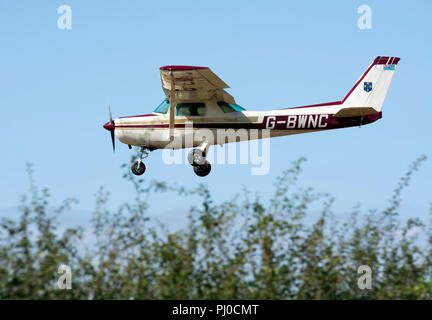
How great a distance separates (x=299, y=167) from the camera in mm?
12445

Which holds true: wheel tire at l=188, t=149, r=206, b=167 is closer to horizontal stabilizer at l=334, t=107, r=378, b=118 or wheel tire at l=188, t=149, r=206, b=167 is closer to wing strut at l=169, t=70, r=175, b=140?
wing strut at l=169, t=70, r=175, b=140

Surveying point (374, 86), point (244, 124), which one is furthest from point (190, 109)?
point (374, 86)

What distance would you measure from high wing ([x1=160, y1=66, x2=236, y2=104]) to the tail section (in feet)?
13.1

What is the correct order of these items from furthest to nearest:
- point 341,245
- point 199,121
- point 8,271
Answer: point 199,121
point 341,245
point 8,271

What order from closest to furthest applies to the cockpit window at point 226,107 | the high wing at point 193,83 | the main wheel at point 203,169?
the high wing at point 193,83 → the cockpit window at point 226,107 → the main wheel at point 203,169

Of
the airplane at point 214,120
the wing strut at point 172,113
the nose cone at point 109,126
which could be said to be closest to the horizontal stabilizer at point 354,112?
the airplane at point 214,120

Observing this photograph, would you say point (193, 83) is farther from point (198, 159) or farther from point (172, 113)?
point (198, 159)

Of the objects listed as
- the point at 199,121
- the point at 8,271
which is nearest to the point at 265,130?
the point at 199,121

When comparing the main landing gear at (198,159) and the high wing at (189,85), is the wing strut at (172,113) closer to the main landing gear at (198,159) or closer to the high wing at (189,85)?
the high wing at (189,85)

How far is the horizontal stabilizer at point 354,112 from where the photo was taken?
822 inches

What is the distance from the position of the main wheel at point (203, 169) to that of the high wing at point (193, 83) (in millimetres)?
2147

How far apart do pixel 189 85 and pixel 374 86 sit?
6169mm
